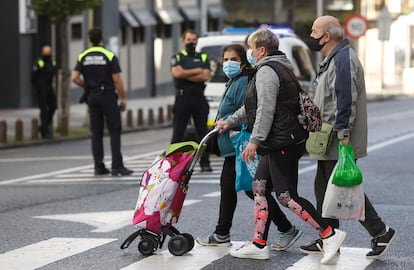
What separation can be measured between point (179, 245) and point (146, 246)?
251 mm

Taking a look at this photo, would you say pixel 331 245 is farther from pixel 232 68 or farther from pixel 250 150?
pixel 232 68

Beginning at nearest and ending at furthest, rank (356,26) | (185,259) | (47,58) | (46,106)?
1. (185,259)
2. (46,106)
3. (47,58)
4. (356,26)

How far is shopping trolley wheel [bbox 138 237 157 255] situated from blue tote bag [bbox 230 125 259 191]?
819mm

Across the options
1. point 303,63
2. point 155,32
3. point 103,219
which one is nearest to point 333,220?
point 103,219

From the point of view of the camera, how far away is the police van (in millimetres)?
19938

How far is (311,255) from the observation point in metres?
9.55

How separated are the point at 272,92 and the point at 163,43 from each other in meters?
39.6

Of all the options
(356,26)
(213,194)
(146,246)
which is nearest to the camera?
(146,246)

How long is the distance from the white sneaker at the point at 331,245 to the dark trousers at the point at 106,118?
23.8 feet

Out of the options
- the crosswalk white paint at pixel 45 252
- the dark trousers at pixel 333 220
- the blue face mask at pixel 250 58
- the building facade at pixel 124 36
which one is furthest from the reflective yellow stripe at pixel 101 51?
the building facade at pixel 124 36

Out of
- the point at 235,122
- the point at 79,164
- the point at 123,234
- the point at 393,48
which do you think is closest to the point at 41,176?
the point at 79,164

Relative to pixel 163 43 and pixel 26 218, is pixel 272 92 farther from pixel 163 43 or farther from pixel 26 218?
pixel 163 43

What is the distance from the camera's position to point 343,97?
29.8 feet

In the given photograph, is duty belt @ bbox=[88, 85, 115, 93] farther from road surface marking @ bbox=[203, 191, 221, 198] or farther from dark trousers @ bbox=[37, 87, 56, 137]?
dark trousers @ bbox=[37, 87, 56, 137]
